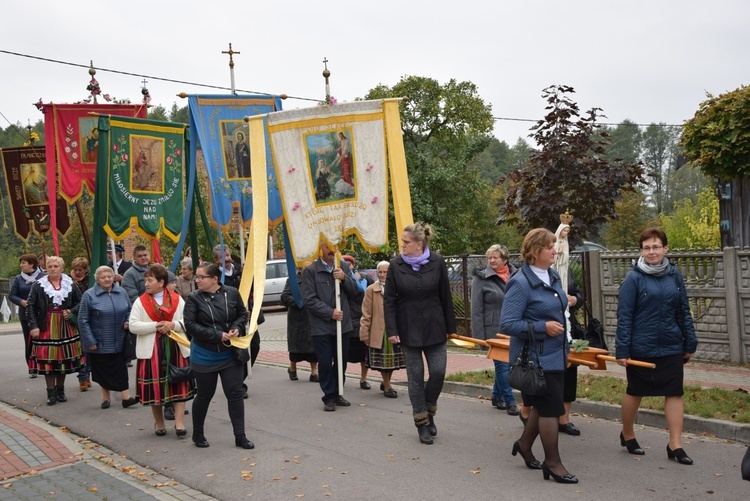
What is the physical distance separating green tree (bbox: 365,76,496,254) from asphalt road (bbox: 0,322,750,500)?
2188cm

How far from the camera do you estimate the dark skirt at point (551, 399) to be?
6148 mm

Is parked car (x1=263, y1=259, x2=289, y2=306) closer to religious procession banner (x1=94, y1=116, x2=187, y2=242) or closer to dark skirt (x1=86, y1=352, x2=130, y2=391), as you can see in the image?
religious procession banner (x1=94, y1=116, x2=187, y2=242)

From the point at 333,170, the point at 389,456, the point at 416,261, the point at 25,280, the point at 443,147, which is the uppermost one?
the point at 443,147

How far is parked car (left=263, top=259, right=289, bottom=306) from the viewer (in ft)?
93.9

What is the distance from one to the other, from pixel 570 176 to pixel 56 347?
8.00 m

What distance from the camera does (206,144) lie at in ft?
37.6

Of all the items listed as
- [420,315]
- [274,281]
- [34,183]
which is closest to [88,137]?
[34,183]

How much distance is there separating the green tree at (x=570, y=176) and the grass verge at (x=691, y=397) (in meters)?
3.54


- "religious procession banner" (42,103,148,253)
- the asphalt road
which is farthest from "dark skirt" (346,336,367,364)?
"religious procession banner" (42,103,148,253)

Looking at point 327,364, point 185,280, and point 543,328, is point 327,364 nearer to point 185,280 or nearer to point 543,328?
point 185,280

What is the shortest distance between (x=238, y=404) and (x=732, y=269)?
298 inches

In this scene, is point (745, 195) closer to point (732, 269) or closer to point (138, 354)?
point (732, 269)

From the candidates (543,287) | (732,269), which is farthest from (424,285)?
(732,269)

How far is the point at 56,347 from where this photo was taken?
1056cm
